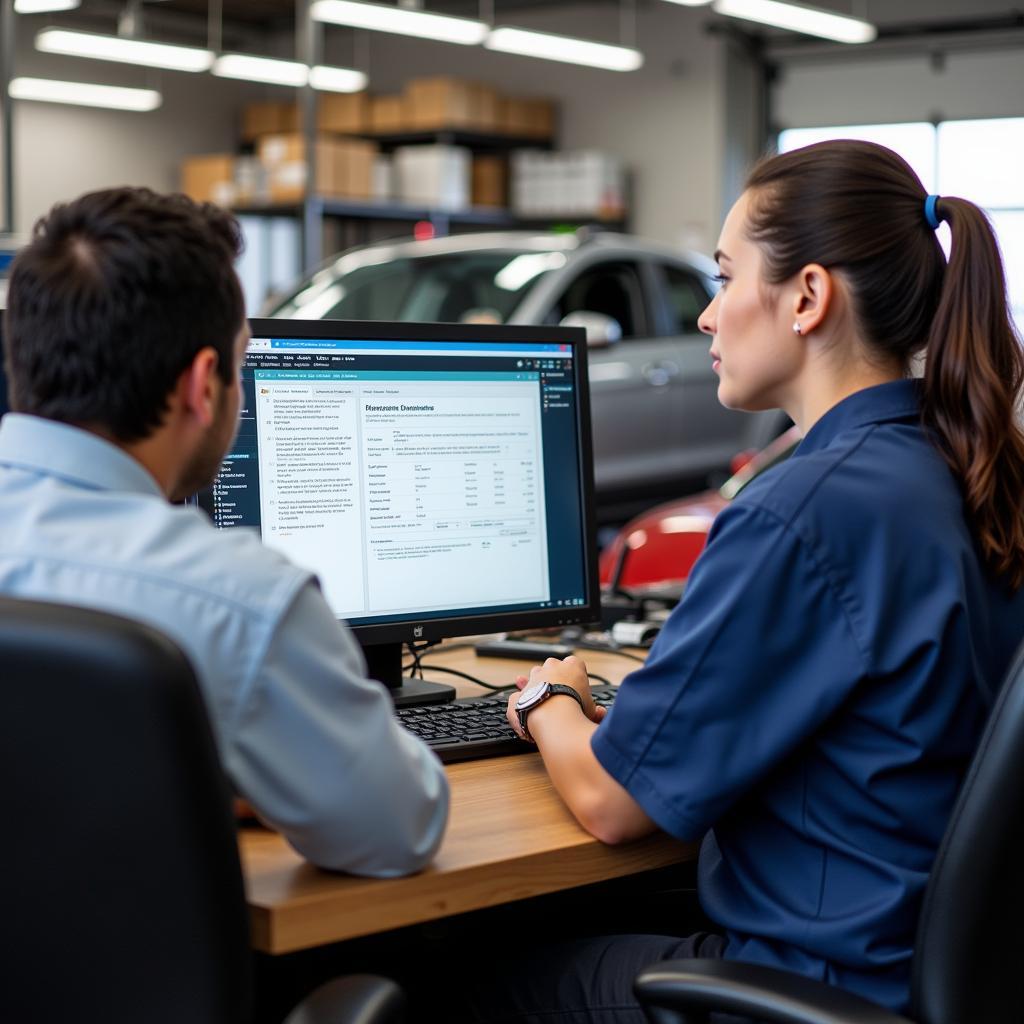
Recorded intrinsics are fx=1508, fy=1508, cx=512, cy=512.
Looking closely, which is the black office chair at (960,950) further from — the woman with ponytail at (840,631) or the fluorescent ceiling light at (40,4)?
the fluorescent ceiling light at (40,4)

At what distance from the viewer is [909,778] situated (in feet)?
4.50

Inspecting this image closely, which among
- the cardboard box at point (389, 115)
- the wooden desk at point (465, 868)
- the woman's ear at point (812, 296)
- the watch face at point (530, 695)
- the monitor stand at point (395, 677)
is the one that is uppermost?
the cardboard box at point (389, 115)

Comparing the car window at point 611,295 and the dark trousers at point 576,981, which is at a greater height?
the car window at point 611,295

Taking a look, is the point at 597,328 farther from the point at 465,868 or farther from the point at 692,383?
the point at 465,868

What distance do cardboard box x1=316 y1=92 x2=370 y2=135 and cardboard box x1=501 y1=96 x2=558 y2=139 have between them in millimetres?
1089

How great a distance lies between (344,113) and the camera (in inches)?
467

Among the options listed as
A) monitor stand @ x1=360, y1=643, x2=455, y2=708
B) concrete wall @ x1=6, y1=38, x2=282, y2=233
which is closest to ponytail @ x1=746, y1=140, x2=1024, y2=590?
monitor stand @ x1=360, y1=643, x2=455, y2=708

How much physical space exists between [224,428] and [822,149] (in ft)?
2.27

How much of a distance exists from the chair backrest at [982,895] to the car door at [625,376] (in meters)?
5.54

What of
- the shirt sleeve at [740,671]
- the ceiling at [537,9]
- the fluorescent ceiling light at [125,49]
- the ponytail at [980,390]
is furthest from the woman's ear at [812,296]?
the ceiling at [537,9]

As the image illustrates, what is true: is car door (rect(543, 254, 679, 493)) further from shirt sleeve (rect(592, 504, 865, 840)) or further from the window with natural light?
shirt sleeve (rect(592, 504, 865, 840))

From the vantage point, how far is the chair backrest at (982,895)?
1227 millimetres

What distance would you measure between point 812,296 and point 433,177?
9995mm

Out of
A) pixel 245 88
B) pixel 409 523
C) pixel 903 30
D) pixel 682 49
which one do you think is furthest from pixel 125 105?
pixel 409 523
